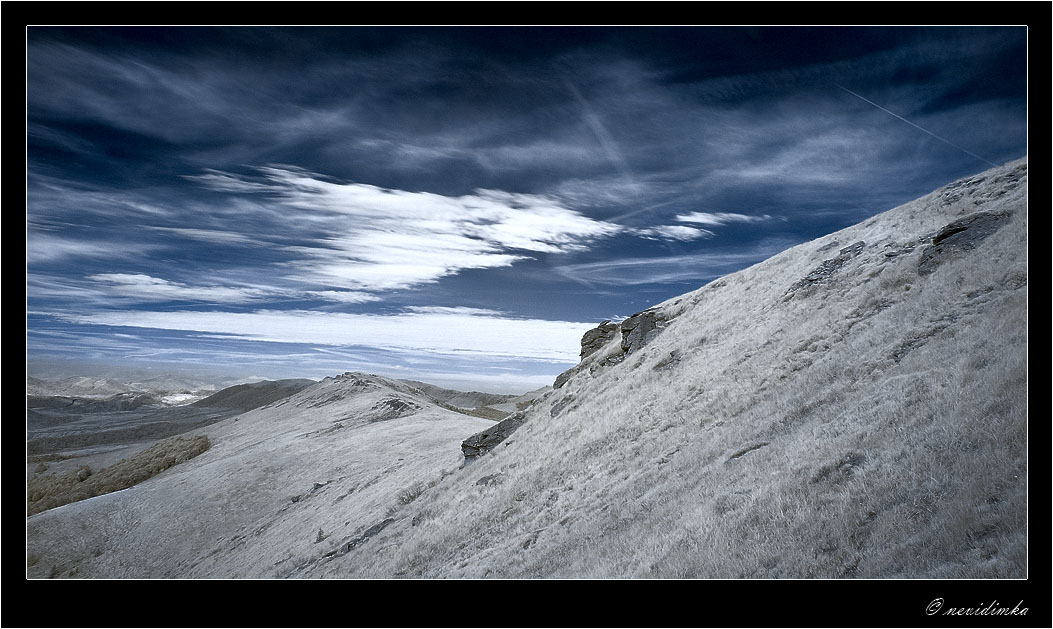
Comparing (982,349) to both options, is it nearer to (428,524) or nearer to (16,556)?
(428,524)

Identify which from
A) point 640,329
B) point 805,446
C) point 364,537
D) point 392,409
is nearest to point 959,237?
point 805,446

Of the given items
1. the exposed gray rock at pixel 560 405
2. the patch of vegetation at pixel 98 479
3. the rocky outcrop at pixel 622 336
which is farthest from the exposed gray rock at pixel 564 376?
the patch of vegetation at pixel 98 479

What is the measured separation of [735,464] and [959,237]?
10.3 meters

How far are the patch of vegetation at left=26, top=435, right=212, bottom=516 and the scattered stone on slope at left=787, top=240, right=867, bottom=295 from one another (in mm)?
39379

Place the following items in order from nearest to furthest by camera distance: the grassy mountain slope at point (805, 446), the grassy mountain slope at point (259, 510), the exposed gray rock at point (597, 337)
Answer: the grassy mountain slope at point (805, 446)
the grassy mountain slope at point (259, 510)
the exposed gray rock at point (597, 337)

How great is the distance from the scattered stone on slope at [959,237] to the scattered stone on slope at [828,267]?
2.88 m

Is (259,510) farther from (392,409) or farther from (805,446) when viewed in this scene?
(805,446)

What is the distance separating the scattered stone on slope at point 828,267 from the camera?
15242 mm

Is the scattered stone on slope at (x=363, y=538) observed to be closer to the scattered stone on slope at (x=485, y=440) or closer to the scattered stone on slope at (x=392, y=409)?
the scattered stone on slope at (x=485, y=440)

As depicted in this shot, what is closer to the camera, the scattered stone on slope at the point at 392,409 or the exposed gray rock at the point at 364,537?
the exposed gray rock at the point at 364,537

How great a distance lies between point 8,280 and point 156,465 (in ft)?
115

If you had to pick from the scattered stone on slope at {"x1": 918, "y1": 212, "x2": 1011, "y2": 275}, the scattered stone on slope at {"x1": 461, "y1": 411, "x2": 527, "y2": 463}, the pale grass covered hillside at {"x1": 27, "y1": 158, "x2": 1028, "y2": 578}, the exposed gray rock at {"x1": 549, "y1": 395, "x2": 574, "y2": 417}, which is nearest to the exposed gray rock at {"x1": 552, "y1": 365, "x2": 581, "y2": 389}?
the pale grass covered hillside at {"x1": 27, "y1": 158, "x2": 1028, "y2": 578}

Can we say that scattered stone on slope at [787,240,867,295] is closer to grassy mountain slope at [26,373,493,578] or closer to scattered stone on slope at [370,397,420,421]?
grassy mountain slope at [26,373,493,578]

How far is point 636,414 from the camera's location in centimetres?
1270
